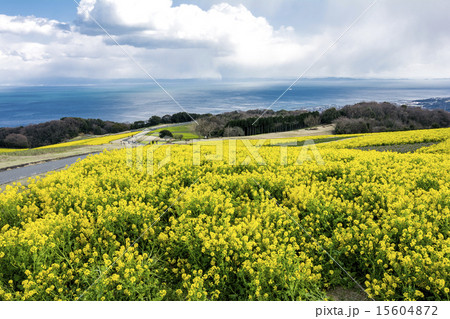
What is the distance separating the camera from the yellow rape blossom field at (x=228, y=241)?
4.30m

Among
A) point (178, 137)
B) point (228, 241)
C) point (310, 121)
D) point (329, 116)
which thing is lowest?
point (228, 241)

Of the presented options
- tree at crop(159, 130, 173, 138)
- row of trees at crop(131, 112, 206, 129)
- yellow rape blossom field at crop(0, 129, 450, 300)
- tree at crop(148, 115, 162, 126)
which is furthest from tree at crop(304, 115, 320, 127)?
yellow rape blossom field at crop(0, 129, 450, 300)

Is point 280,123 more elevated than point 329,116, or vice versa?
point 329,116

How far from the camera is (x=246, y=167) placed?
9.64 m

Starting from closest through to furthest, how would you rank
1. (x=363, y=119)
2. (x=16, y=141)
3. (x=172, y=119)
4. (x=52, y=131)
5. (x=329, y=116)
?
(x=172, y=119), (x=16, y=141), (x=52, y=131), (x=363, y=119), (x=329, y=116)

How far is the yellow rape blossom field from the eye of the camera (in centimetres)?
430

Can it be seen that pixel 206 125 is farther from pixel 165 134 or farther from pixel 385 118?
pixel 385 118

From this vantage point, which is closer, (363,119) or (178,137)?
(178,137)

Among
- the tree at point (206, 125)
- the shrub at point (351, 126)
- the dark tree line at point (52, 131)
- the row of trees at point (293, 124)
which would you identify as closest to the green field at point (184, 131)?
the tree at point (206, 125)

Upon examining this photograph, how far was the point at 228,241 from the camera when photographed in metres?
5.07

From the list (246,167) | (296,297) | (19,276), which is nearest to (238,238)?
(296,297)

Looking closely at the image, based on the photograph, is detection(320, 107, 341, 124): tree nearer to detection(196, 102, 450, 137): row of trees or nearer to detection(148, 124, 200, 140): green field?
detection(196, 102, 450, 137): row of trees

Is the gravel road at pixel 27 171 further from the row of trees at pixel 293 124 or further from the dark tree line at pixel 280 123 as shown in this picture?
the dark tree line at pixel 280 123

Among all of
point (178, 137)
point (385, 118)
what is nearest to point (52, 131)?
point (178, 137)
